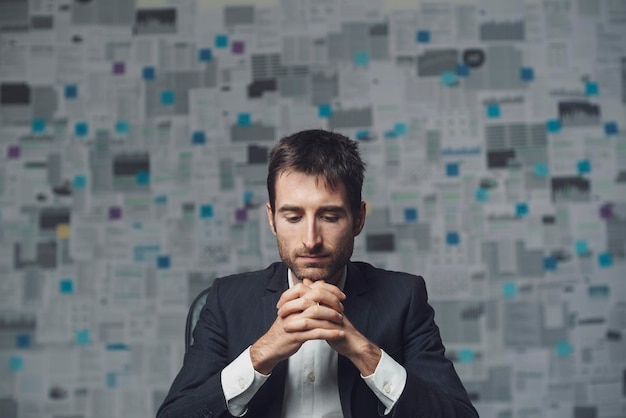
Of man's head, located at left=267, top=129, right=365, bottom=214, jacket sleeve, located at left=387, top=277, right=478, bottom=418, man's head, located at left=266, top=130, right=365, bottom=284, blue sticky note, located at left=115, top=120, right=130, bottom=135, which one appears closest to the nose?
man's head, located at left=266, top=130, right=365, bottom=284

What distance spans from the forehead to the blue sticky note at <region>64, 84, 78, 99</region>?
1.92 metres

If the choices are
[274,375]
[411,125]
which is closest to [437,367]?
[274,375]

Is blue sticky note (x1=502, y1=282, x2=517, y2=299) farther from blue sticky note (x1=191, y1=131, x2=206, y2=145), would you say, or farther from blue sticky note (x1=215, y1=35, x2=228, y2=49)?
blue sticky note (x1=215, y1=35, x2=228, y2=49)

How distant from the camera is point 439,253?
2.96 metres

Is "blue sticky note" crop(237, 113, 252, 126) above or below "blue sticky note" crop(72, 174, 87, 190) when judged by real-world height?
above

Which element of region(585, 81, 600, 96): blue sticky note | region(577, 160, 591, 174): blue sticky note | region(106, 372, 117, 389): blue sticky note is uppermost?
region(585, 81, 600, 96): blue sticky note

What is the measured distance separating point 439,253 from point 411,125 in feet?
2.04

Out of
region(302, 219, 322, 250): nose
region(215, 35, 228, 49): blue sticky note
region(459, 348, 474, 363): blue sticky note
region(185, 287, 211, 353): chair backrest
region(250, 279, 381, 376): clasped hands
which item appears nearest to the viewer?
region(250, 279, 381, 376): clasped hands

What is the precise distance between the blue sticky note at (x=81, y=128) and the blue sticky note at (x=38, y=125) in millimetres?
158

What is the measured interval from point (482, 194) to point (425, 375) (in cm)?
164

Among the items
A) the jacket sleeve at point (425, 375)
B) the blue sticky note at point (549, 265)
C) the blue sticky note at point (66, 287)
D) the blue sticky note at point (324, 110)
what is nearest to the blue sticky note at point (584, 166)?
the blue sticky note at point (549, 265)

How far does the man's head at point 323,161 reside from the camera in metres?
1.52

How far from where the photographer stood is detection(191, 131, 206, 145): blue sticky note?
9.86 feet

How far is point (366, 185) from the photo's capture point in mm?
2990
